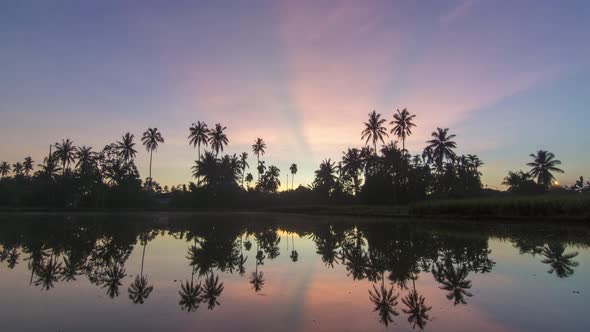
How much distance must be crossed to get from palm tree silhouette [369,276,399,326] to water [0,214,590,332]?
0.03m

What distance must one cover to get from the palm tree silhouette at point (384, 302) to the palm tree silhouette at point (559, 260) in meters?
5.58

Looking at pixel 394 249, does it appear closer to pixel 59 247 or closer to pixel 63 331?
pixel 63 331

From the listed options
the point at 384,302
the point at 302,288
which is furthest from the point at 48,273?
the point at 384,302

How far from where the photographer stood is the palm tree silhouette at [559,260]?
499 inches

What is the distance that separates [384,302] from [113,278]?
8.18 metres

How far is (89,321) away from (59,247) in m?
14.6

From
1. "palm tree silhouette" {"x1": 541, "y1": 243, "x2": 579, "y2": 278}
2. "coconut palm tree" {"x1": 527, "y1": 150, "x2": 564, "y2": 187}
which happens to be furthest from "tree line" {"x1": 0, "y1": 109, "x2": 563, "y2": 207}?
"palm tree silhouette" {"x1": 541, "y1": 243, "x2": 579, "y2": 278}

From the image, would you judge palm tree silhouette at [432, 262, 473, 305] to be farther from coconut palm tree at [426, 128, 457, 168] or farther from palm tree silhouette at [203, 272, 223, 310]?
coconut palm tree at [426, 128, 457, 168]

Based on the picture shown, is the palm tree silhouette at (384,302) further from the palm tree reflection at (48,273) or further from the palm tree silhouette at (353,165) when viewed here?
the palm tree silhouette at (353,165)

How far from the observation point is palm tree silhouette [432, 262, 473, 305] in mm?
10008

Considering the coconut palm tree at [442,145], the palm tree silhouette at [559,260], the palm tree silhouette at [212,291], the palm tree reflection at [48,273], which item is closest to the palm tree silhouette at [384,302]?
the palm tree silhouette at [212,291]

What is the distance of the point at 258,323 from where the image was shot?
7812 mm

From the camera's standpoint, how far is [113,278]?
12.6m

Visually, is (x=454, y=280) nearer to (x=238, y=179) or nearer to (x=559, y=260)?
(x=559, y=260)
